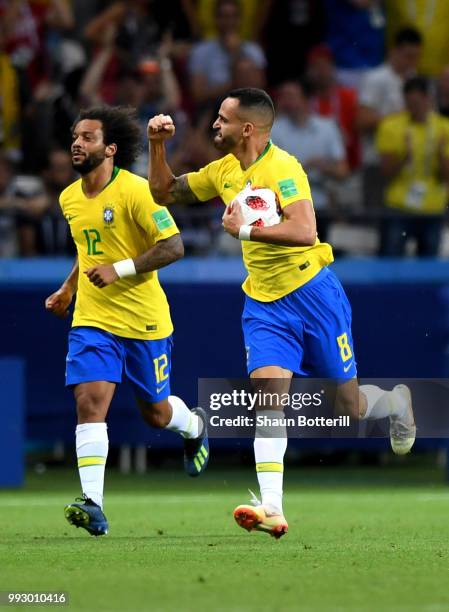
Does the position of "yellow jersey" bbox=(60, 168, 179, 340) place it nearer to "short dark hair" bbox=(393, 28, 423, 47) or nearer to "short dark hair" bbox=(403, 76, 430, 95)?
"short dark hair" bbox=(403, 76, 430, 95)

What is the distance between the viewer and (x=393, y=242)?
13.7 m

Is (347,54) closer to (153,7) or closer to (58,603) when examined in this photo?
(153,7)

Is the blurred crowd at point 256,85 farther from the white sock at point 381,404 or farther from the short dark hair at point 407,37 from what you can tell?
the white sock at point 381,404

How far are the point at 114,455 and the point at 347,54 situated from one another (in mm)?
5087

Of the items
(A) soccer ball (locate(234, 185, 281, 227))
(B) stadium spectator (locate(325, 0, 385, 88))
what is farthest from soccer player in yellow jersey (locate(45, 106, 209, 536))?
(B) stadium spectator (locate(325, 0, 385, 88))

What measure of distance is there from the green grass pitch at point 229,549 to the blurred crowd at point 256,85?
2.37m

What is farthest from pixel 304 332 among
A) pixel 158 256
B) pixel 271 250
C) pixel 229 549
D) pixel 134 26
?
pixel 134 26

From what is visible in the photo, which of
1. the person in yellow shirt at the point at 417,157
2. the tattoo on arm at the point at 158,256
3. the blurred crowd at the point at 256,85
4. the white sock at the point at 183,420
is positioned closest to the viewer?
the tattoo on arm at the point at 158,256

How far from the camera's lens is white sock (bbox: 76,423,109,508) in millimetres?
8859

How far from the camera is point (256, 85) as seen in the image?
1520 centimetres

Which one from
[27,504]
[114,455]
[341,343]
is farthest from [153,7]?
[341,343]

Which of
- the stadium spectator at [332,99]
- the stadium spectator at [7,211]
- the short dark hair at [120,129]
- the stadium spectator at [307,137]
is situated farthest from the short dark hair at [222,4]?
the short dark hair at [120,129]

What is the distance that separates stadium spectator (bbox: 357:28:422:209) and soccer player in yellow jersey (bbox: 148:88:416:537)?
6783 mm

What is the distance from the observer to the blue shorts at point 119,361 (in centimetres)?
902
